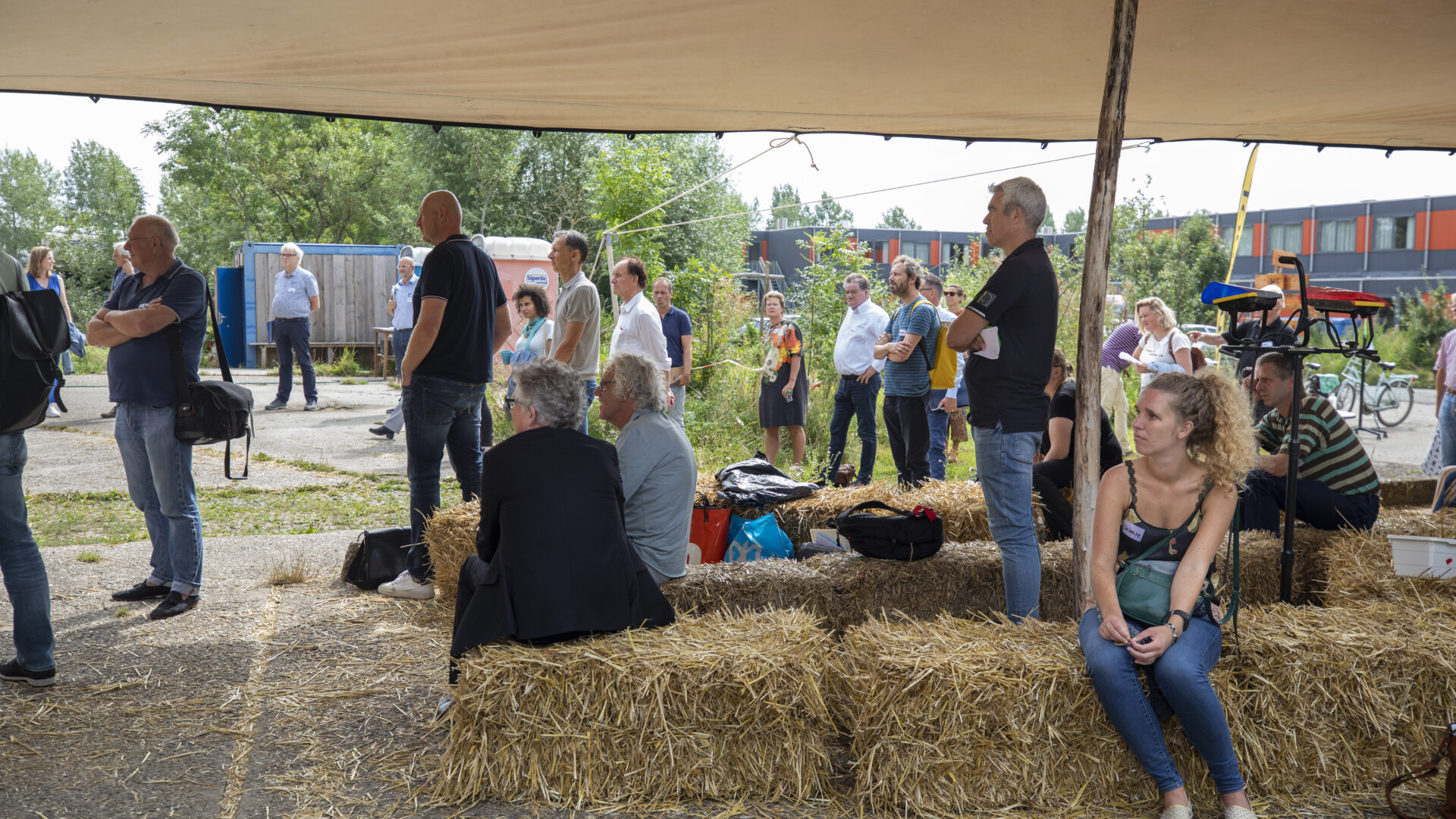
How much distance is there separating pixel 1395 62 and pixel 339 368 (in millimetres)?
16518

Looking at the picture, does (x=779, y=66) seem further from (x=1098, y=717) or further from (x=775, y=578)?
(x=1098, y=717)

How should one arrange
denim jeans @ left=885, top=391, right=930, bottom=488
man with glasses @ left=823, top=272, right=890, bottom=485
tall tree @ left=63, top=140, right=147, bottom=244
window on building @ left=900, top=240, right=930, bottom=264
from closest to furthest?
1. denim jeans @ left=885, top=391, right=930, bottom=488
2. man with glasses @ left=823, top=272, right=890, bottom=485
3. window on building @ left=900, top=240, right=930, bottom=264
4. tall tree @ left=63, top=140, right=147, bottom=244

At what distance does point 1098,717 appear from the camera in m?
2.78

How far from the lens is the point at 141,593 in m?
4.70

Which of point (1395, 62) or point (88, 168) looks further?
point (88, 168)

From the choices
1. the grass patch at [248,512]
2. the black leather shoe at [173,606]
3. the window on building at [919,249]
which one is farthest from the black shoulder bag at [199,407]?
the window on building at [919,249]

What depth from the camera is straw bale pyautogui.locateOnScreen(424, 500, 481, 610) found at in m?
4.41

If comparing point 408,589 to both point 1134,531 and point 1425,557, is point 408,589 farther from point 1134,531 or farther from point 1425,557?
point 1425,557

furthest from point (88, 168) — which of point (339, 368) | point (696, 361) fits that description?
point (696, 361)

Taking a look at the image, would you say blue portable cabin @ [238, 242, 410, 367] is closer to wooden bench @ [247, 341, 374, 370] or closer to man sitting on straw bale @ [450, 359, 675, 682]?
wooden bench @ [247, 341, 374, 370]

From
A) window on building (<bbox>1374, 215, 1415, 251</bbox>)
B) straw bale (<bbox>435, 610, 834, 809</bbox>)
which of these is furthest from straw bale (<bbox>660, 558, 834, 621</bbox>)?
window on building (<bbox>1374, 215, 1415, 251</bbox>)

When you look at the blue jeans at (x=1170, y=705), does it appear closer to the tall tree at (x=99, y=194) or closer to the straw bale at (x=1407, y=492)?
the straw bale at (x=1407, y=492)

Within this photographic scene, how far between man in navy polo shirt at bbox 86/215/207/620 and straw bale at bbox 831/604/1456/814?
321cm

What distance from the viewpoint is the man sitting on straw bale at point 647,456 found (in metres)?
3.33
